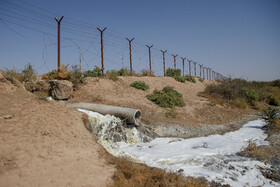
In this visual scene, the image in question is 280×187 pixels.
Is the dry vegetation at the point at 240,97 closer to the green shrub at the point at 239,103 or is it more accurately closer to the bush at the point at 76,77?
the green shrub at the point at 239,103

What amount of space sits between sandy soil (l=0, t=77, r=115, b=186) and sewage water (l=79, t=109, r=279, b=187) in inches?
46.2

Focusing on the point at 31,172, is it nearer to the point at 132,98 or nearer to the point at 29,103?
the point at 29,103

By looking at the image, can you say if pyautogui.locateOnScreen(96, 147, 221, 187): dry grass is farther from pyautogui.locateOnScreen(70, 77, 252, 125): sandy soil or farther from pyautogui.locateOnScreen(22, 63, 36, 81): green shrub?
pyautogui.locateOnScreen(22, 63, 36, 81): green shrub

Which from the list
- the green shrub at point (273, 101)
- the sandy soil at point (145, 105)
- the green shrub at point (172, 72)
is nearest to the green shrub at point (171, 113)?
the sandy soil at point (145, 105)

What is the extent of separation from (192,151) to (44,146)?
14.6 ft

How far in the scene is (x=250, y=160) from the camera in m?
5.31

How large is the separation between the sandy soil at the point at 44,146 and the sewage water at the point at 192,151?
1.17 meters

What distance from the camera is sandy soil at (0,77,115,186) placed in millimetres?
3516

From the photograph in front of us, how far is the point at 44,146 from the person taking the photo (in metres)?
4.57

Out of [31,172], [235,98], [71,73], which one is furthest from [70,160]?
[235,98]

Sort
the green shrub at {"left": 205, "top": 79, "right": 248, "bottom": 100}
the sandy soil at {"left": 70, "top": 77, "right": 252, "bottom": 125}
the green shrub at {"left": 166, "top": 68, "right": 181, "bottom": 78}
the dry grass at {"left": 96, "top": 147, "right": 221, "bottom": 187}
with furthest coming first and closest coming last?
the green shrub at {"left": 166, "top": 68, "right": 181, "bottom": 78} → the green shrub at {"left": 205, "top": 79, "right": 248, "bottom": 100} → the sandy soil at {"left": 70, "top": 77, "right": 252, "bottom": 125} → the dry grass at {"left": 96, "top": 147, "right": 221, "bottom": 187}

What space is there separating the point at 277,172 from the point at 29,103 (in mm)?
7574

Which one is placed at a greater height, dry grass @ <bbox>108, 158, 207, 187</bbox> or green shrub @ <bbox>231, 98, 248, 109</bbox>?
green shrub @ <bbox>231, 98, 248, 109</bbox>

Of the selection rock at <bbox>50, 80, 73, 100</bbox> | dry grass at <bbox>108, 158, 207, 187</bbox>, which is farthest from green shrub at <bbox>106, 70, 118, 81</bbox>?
dry grass at <bbox>108, 158, 207, 187</bbox>
